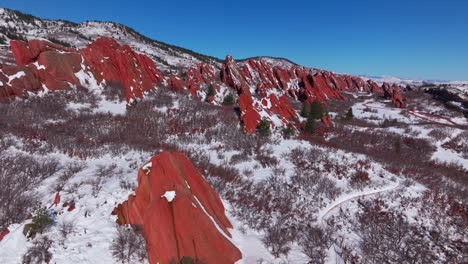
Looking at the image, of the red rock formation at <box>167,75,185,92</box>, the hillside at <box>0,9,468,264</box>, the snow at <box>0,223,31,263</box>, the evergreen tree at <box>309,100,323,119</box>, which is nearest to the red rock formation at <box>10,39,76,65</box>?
the hillside at <box>0,9,468,264</box>

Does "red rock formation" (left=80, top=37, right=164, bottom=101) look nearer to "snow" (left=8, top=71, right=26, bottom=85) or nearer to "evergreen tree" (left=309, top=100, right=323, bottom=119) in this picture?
"snow" (left=8, top=71, right=26, bottom=85)

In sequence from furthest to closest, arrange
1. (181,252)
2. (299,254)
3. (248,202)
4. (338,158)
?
(338,158)
(248,202)
(299,254)
(181,252)

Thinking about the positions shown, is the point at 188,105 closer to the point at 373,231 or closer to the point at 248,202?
the point at 248,202

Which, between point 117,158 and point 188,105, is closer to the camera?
point 117,158

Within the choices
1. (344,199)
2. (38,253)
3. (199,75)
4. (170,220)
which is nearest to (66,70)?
(199,75)

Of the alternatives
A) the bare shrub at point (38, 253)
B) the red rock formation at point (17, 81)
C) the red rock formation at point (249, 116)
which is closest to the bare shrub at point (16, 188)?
the bare shrub at point (38, 253)

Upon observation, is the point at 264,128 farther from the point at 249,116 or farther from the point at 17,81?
the point at 17,81

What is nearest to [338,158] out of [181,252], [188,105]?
[181,252]
